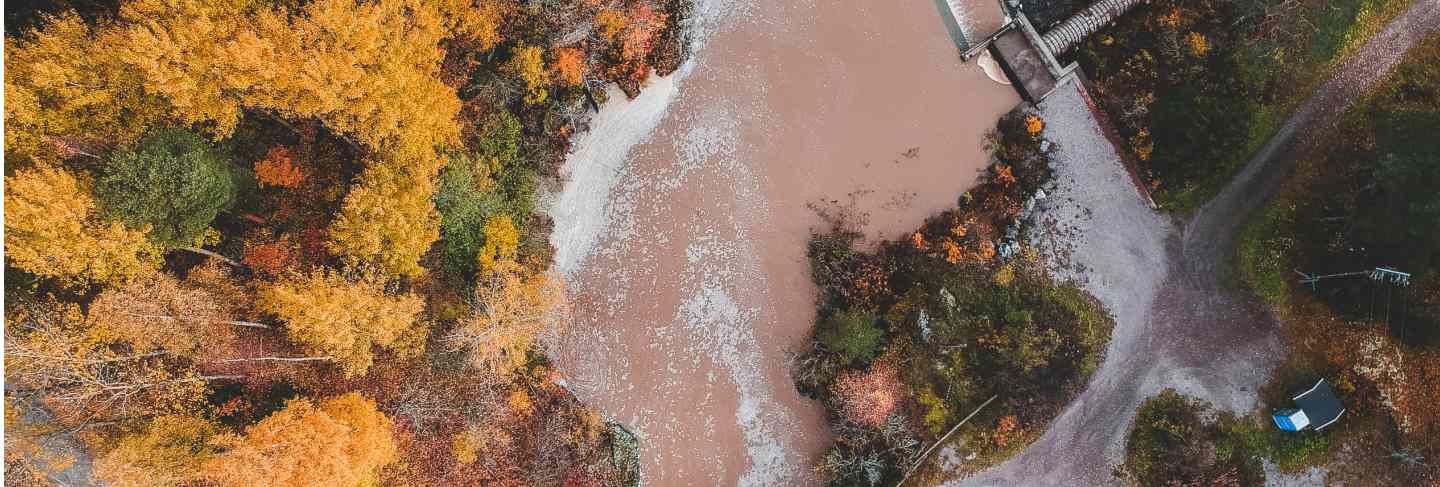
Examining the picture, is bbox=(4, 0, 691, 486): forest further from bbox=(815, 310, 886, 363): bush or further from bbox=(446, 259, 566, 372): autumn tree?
bbox=(815, 310, 886, 363): bush

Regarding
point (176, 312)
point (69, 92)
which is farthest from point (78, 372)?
point (69, 92)

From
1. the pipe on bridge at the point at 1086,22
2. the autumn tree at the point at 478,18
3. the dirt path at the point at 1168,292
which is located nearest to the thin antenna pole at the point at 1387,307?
the dirt path at the point at 1168,292

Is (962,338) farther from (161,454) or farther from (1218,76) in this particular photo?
(161,454)

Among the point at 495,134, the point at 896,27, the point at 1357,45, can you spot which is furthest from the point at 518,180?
the point at 1357,45

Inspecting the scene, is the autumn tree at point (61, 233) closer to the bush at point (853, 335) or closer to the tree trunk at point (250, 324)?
the tree trunk at point (250, 324)

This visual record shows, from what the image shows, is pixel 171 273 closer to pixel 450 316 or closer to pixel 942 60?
pixel 450 316
